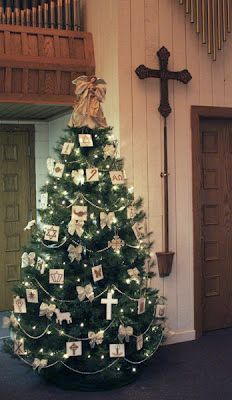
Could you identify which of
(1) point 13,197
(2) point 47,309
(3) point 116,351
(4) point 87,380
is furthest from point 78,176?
(1) point 13,197

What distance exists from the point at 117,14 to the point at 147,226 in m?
1.70

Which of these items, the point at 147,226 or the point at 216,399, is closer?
the point at 216,399

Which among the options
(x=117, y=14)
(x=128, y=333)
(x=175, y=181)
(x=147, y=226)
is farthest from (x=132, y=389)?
(x=117, y=14)

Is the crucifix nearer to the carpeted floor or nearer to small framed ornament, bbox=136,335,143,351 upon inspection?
the carpeted floor

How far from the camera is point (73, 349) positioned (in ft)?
12.3

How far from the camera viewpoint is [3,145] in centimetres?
580

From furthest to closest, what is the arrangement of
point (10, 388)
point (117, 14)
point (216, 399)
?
point (117, 14)
point (10, 388)
point (216, 399)

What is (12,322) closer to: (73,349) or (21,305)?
(21,305)

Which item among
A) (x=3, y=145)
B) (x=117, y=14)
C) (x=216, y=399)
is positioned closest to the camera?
(x=216, y=399)

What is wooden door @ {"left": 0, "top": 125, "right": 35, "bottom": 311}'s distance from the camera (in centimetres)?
582

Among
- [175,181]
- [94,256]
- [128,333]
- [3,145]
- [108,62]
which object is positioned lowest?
[128,333]

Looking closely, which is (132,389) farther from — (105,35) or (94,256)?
(105,35)

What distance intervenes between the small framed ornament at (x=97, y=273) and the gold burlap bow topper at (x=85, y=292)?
0.07m

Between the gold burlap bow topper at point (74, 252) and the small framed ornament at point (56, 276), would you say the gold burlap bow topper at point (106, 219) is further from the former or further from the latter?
the small framed ornament at point (56, 276)
